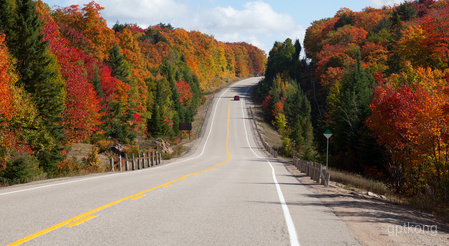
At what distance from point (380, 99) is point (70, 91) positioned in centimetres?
3280

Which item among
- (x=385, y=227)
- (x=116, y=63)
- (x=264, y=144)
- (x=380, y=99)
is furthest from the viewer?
(x=264, y=144)

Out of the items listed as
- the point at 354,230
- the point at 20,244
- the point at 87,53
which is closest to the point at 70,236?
the point at 20,244

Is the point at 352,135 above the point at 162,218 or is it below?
below

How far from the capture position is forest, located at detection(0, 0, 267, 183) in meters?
28.2

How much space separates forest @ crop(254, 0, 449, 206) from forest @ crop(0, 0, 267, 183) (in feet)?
80.2

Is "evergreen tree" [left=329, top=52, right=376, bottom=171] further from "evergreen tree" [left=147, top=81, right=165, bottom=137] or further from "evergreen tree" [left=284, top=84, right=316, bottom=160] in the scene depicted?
"evergreen tree" [left=147, top=81, right=165, bottom=137]

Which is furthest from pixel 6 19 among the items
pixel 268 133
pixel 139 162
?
pixel 268 133

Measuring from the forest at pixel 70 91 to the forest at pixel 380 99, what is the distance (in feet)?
80.2

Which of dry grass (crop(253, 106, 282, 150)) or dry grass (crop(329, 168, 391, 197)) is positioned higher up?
dry grass (crop(329, 168, 391, 197))

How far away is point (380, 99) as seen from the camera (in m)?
29.6

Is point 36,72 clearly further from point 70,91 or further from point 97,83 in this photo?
point 97,83

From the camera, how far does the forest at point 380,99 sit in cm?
2405

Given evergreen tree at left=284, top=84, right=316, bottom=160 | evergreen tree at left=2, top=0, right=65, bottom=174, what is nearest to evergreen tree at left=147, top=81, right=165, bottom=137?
evergreen tree at left=284, top=84, right=316, bottom=160

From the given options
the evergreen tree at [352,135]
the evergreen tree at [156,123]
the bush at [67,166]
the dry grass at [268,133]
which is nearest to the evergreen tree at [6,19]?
the bush at [67,166]
